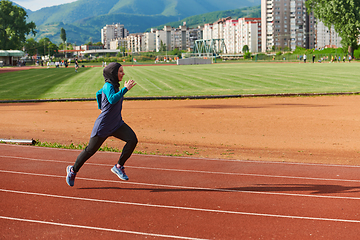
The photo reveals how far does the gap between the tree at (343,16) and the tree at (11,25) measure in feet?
256

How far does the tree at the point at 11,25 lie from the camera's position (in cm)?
10062

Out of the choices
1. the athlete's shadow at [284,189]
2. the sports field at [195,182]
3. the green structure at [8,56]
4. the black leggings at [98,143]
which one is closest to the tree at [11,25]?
the green structure at [8,56]

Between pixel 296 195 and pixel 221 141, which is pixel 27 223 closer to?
pixel 296 195

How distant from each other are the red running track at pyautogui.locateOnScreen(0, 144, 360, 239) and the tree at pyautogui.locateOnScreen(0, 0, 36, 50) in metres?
104

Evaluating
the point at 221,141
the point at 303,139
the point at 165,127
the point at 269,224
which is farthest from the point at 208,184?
the point at 165,127

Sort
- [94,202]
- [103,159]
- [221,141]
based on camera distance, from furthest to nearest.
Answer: [221,141] → [103,159] → [94,202]

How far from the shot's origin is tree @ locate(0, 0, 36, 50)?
101 metres

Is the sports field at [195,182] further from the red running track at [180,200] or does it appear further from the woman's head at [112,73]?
the woman's head at [112,73]

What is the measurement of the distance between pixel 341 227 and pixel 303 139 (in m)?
6.27

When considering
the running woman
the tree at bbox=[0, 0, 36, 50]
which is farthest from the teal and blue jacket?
the tree at bbox=[0, 0, 36, 50]

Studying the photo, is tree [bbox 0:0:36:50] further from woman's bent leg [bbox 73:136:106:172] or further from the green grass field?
woman's bent leg [bbox 73:136:106:172]

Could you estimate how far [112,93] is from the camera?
5.68 metres

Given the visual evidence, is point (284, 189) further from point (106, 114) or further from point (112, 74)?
point (112, 74)

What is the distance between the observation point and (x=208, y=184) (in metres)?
6.62
